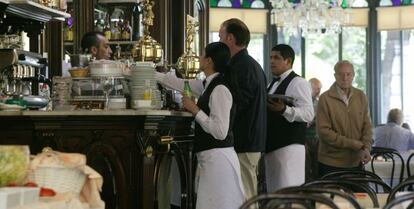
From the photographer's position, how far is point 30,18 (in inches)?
280

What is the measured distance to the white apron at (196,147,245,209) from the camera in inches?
227

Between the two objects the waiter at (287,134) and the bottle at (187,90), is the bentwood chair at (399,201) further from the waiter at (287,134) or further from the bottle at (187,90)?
the waiter at (287,134)

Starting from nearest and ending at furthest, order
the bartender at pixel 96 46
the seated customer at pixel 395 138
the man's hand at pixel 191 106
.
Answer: the man's hand at pixel 191 106
the bartender at pixel 96 46
the seated customer at pixel 395 138

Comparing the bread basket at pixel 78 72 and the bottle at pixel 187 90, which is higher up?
the bread basket at pixel 78 72

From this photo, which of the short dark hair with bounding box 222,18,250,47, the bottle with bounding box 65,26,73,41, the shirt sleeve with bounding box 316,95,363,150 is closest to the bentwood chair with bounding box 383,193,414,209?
the short dark hair with bounding box 222,18,250,47

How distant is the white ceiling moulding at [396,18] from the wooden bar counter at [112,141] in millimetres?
11298

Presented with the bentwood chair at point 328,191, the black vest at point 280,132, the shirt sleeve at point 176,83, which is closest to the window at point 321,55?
the black vest at point 280,132

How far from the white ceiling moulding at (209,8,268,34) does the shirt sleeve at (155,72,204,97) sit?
32.6 ft

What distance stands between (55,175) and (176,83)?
3.57 m

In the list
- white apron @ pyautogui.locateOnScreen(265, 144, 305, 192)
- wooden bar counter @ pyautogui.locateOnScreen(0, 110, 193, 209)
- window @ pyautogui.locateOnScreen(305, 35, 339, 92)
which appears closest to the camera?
wooden bar counter @ pyautogui.locateOnScreen(0, 110, 193, 209)

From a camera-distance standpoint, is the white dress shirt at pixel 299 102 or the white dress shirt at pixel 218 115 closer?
the white dress shirt at pixel 218 115

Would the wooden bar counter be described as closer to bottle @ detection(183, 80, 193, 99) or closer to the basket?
bottle @ detection(183, 80, 193, 99)

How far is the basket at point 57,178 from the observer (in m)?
3.16

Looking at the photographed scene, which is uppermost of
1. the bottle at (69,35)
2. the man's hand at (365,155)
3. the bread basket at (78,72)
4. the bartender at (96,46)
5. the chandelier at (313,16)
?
the chandelier at (313,16)
